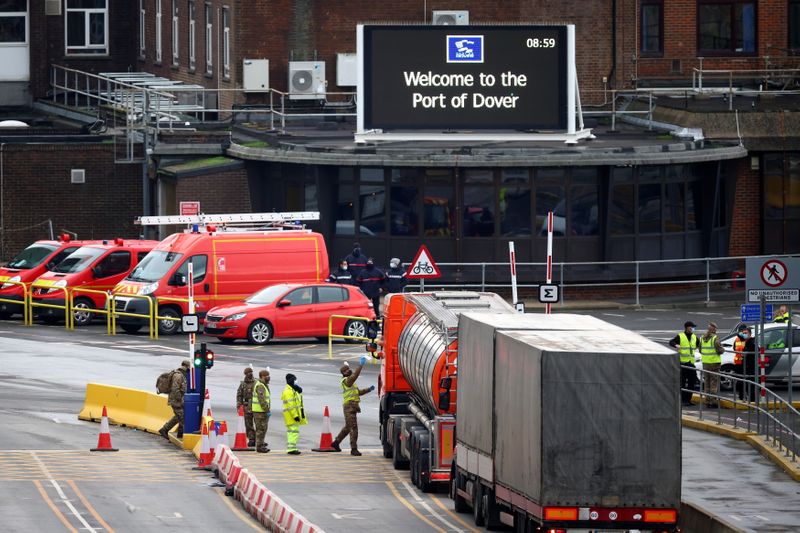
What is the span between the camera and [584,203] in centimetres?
4628

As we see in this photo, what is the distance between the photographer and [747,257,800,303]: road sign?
27.3m

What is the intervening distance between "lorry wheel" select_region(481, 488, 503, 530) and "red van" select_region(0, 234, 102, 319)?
78.0 feet

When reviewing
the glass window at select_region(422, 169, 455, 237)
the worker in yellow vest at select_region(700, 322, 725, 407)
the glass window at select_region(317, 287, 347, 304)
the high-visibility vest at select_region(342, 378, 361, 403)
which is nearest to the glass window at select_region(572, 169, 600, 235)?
the glass window at select_region(422, 169, 455, 237)

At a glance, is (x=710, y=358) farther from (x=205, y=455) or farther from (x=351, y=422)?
(x=205, y=455)

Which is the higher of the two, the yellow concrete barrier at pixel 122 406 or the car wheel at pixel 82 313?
the car wheel at pixel 82 313

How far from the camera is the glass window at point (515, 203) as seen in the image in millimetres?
45875

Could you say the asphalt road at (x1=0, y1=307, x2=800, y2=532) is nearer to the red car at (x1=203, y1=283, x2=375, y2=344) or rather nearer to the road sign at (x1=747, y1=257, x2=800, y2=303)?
the red car at (x1=203, y1=283, x2=375, y2=344)

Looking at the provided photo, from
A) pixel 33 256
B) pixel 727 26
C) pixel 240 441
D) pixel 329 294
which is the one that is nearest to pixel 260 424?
pixel 240 441

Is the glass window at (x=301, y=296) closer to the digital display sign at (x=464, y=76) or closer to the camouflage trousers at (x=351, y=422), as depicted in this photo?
the digital display sign at (x=464, y=76)

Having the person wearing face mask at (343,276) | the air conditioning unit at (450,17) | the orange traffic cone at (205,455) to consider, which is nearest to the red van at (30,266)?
the person wearing face mask at (343,276)

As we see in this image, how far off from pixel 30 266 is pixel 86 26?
1626cm

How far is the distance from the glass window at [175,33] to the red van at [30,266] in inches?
750

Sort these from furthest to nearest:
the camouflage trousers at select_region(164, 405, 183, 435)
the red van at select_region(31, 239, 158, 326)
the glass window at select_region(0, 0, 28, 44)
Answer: the glass window at select_region(0, 0, 28, 44) < the red van at select_region(31, 239, 158, 326) < the camouflage trousers at select_region(164, 405, 183, 435)

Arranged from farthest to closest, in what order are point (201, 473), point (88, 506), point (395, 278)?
1. point (395, 278)
2. point (201, 473)
3. point (88, 506)
